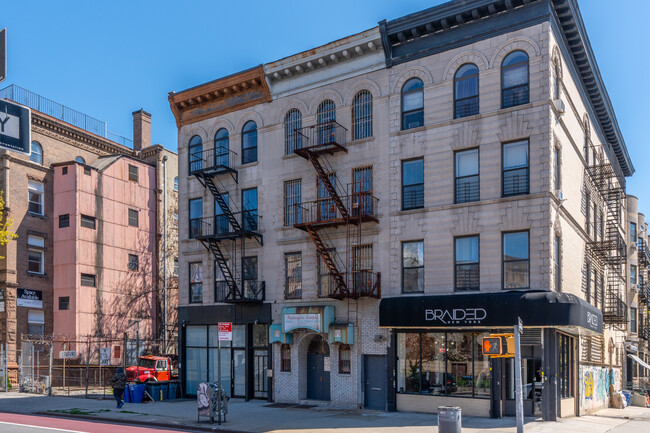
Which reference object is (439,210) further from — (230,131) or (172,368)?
(172,368)

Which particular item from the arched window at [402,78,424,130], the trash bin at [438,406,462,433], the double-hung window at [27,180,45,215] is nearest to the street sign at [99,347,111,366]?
the double-hung window at [27,180,45,215]

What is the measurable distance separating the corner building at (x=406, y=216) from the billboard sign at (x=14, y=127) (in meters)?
17.7

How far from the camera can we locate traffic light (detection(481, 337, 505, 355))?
16.5 metres

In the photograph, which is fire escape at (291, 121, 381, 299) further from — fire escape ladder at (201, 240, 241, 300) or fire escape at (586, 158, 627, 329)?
fire escape at (586, 158, 627, 329)

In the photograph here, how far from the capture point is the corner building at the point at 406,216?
918 inches

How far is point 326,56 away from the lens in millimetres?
28188

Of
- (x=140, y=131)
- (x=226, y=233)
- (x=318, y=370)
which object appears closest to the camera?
(x=318, y=370)

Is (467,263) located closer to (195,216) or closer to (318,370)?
(318,370)

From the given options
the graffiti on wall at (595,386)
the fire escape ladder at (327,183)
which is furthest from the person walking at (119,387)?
the graffiti on wall at (595,386)

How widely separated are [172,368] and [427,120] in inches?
899

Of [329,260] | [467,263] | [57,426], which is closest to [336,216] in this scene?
[329,260]

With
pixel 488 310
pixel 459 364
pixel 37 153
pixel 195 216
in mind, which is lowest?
pixel 459 364

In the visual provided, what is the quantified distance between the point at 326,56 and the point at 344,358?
41.7 ft

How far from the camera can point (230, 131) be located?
31359 mm
